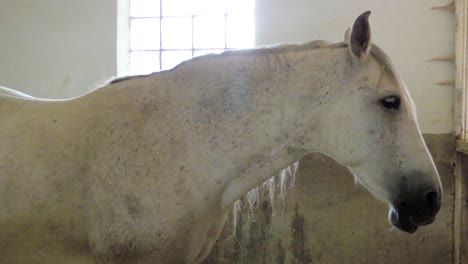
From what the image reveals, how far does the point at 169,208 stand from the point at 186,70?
1.43ft

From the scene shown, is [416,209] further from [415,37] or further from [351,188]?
[415,37]

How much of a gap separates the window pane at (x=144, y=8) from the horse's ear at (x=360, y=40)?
2.20m

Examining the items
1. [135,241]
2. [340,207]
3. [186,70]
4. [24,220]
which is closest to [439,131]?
[340,207]

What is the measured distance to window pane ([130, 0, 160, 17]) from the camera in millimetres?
3299

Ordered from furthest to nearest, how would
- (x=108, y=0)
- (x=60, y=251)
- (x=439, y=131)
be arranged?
(x=108, y=0), (x=439, y=131), (x=60, y=251)

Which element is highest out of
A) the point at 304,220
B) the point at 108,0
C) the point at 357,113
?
the point at 108,0

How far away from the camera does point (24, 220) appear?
1403mm

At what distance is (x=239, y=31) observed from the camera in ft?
10.3

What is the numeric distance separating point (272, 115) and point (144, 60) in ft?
6.93

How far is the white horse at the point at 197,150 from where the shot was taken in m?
1.32

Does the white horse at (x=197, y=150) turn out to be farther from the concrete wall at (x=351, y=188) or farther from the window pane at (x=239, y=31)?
the window pane at (x=239, y=31)

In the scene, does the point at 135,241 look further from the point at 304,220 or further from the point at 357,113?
the point at 304,220

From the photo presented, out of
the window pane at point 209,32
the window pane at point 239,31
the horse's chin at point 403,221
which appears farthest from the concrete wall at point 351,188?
the horse's chin at point 403,221

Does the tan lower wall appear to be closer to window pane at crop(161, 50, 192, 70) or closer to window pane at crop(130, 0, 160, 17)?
window pane at crop(161, 50, 192, 70)
